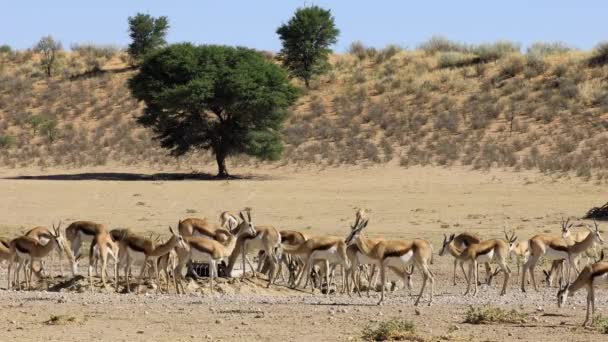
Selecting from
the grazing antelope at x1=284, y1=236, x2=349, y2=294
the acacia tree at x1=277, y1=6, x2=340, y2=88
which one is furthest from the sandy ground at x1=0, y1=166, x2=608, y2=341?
the acacia tree at x1=277, y1=6, x2=340, y2=88

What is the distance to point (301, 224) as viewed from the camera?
2950cm

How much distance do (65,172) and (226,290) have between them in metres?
25.8

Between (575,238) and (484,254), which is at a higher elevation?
(575,238)

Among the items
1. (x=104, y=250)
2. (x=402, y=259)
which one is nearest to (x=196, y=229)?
(x=104, y=250)

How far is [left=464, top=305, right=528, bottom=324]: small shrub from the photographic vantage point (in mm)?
15398

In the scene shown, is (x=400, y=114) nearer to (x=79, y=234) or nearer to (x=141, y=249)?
(x=79, y=234)

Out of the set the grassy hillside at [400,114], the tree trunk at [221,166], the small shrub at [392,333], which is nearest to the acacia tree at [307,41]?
the grassy hillside at [400,114]

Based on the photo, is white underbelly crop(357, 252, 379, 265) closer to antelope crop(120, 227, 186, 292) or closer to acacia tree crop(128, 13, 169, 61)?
antelope crop(120, 227, 186, 292)

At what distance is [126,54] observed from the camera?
7062 centimetres

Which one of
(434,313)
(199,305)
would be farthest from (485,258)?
(199,305)

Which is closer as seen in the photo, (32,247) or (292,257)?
(32,247)

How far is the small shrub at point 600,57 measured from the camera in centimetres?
5578

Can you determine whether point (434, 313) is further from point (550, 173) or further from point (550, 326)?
point (550, 173)

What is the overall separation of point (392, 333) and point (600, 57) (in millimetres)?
45011
